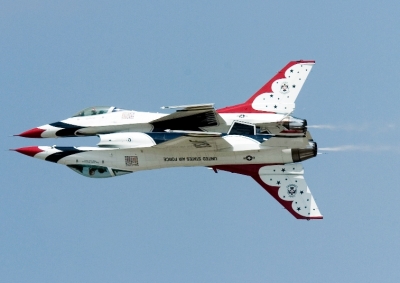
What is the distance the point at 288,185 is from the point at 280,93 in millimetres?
3539

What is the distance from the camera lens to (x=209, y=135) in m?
36.3

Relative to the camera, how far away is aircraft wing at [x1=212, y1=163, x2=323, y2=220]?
37.8 metres

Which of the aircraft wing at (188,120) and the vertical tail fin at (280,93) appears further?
the vertical tail fin at (280,93)

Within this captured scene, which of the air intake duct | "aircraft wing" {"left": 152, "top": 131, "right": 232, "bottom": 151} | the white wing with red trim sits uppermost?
"aircraft wing" {"left": 152, "top": 131, "right": 232, "bottom": 151}

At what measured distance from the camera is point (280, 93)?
3956 cm

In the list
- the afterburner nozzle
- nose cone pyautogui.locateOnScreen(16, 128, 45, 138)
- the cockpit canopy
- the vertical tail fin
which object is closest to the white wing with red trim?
the afterburner nozzle

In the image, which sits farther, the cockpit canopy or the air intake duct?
the cockpit canopy

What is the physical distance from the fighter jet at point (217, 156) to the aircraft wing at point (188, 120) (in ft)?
2.32

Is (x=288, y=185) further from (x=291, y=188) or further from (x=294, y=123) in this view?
(x=294, y=123)

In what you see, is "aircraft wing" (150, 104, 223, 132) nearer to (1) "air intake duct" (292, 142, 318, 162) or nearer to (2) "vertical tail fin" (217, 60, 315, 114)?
(2) "vertical tail fin" (217, 60, 315, 114)

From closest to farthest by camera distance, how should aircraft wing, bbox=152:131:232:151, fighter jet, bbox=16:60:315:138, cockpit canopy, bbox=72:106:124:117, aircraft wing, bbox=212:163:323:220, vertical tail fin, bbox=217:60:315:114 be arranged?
aircraft wing, bbox=152:131:232:151
aircraft wing, bbox=212:163:323:220
fighter jet, bbox=16:60:315:138
vertical tail fin, bbox=217:60:315:114
cockpit canopy, bbox=72:106:124:117

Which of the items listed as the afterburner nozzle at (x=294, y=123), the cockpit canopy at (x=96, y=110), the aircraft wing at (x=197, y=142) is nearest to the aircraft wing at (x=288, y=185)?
the aircraft wing at (x=197, y=142)

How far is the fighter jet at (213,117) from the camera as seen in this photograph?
3809 cm

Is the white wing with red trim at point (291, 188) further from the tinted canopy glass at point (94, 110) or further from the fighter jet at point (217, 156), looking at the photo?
the tinted canopy glass at point (94, 110)
